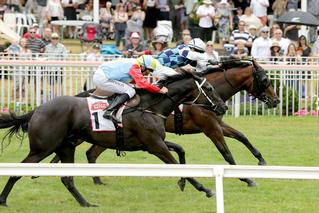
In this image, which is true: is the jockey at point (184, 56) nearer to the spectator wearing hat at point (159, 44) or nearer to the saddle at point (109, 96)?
the saddle at point (109, 96)

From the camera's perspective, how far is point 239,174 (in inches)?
374

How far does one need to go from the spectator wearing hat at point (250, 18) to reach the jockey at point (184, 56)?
11782 millimetres

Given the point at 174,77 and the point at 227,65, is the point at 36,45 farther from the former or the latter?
the point at 174,77

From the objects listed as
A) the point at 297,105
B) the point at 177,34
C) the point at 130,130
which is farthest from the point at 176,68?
the point at 177,34

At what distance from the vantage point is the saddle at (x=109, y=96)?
12.6m

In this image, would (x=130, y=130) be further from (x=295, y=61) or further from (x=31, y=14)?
(x=31, y=14)

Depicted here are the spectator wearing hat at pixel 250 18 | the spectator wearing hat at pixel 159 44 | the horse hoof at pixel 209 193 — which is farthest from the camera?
the spectator wearing hat at pixel 250 18

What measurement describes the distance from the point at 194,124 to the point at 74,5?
1533 cm

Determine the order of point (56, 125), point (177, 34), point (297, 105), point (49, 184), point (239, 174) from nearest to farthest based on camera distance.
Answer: point (239, 174) → point (56, 125) → point (49, 184) → point (297, 105) → point (177, 34)

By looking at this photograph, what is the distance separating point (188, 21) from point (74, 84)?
25.0 feet

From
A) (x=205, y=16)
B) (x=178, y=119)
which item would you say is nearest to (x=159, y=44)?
(x=178, y=119)

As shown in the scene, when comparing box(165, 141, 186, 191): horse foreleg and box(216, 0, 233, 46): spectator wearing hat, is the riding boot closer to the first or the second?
box(165, 141, 186, 191): horse foreleg

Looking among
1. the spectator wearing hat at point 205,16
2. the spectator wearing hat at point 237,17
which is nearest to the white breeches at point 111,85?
the spectator wearing hat at point 205,16

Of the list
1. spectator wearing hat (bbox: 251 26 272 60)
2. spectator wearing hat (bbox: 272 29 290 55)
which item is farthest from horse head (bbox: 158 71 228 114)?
spectator wearing hat (bbox: 272 29 290 55)
